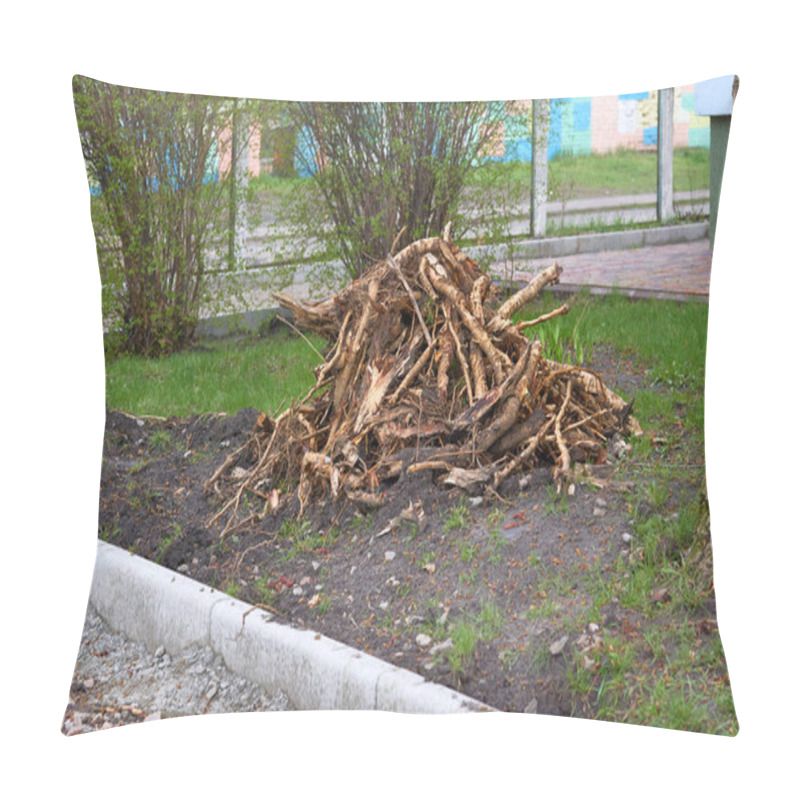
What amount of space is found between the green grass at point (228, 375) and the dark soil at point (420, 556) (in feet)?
0.17

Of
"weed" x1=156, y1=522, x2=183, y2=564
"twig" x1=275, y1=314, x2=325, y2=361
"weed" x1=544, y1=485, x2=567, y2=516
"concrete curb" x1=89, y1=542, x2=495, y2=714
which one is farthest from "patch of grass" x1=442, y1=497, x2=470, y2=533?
"weed" x1=156, y1=522, x2=183, y2=564

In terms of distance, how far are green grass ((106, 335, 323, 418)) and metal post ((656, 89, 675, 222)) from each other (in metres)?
1.03

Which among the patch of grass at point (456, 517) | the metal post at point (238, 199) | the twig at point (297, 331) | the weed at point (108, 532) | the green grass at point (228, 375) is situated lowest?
the weed at point (108, 532)

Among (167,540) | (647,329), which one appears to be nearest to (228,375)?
(167,540)

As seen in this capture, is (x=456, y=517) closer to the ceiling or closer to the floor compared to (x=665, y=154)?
closer to the floor

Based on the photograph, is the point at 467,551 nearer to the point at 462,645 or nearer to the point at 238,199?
the point at 462,645

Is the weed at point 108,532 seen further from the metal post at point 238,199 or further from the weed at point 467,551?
the weed at point 467,551

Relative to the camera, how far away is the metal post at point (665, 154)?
3352 millimetres

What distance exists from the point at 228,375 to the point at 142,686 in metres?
0.88

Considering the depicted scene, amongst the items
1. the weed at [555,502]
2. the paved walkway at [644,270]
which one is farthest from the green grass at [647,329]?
the weed at [555,502]

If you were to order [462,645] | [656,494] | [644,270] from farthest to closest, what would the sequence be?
[644,270] < [656,494] < [462,645]

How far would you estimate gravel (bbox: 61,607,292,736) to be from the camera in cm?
318

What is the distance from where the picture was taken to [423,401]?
11.1 feet

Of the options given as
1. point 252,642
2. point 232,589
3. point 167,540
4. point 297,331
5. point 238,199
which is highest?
point 238,199
